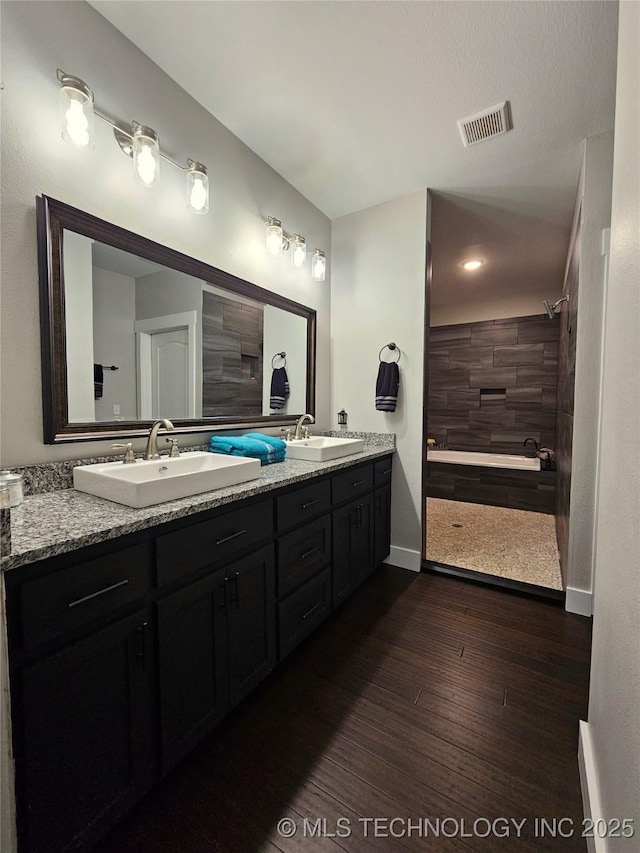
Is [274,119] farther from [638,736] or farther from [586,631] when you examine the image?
[586,631]

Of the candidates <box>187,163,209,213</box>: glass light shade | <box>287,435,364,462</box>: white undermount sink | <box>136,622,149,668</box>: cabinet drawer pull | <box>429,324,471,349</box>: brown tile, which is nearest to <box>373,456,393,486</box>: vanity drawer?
<box>287,435,364,462</box>: white undermount sink

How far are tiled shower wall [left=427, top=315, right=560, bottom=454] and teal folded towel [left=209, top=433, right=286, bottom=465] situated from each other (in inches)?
113

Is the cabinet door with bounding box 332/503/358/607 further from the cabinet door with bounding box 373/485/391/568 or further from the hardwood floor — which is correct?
the cabinet door with bounding box 373/485/391/568

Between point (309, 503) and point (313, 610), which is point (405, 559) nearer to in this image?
point (313, 610)

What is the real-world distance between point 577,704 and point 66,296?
257cm

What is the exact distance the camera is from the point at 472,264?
3.71m

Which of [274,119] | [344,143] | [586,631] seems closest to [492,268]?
[344,143]

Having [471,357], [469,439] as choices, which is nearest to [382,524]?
[469,439]

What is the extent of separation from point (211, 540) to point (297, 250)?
197cm

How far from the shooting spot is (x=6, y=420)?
Answer: 1154mm

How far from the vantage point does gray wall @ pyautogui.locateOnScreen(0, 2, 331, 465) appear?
1.16 m

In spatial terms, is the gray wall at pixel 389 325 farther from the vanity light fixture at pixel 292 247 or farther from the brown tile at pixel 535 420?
the brown tile at pixel 535 420

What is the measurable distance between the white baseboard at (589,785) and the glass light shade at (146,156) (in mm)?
2530

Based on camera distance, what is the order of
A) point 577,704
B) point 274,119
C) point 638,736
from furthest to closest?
point 274,119 < point 577,704 < point 638,736
